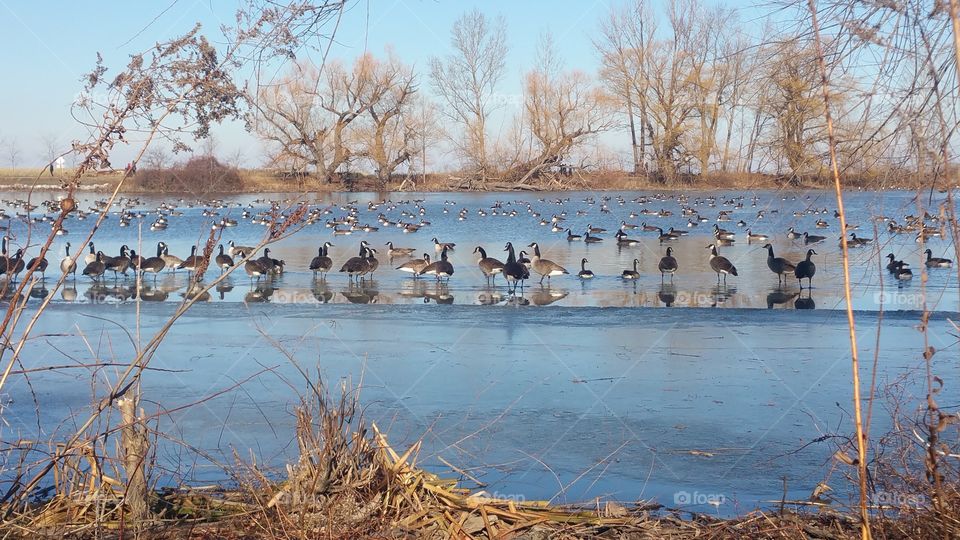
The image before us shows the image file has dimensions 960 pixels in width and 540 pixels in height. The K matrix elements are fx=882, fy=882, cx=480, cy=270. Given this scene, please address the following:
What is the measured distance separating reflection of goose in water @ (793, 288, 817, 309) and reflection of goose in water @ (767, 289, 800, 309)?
0.16m

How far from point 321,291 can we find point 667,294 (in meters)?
5.77

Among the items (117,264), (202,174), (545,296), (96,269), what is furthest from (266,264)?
(202,174)

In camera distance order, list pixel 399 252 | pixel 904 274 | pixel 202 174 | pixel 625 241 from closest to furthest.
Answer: pixel 202 174 < pixel 904 274 < pixel 399 252 < pixel 625 241

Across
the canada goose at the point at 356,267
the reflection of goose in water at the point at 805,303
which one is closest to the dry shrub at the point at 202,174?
the reflection of goose in water at the point at 805,303

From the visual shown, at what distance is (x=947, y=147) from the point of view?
308 centimetres

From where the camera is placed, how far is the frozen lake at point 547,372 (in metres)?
4.80

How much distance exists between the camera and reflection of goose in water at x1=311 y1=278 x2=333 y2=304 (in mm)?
13930

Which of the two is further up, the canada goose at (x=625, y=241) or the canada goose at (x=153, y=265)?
the canada goose at (x=153, y=265)

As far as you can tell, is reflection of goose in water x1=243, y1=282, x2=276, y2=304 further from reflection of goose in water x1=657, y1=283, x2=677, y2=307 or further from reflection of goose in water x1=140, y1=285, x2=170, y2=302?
reflection of goose in water x1=657, y1=283, x2=677, y2=307

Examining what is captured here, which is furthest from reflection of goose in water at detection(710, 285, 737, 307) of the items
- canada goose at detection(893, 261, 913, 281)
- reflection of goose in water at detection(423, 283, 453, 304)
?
reflection of goose in water at detection(423, 283, 453, 304)

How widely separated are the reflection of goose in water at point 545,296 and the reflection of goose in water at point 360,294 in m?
2.52

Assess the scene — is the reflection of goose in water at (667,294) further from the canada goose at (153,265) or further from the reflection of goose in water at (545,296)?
→ the canada goose at (153,265)

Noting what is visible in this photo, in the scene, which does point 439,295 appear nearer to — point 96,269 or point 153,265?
point 153,265

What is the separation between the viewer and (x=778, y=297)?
13594mm
